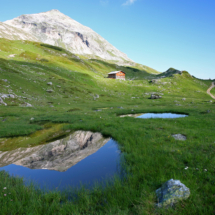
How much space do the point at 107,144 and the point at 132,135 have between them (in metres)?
2.97

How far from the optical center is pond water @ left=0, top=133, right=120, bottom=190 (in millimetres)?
8766

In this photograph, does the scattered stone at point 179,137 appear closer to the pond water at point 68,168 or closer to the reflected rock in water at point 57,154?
the pond water at point 68,168

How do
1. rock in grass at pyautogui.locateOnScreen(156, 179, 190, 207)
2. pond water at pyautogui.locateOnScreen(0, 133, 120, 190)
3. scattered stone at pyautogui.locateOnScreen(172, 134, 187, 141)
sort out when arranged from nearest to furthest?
rock in grass at pyautogui.locateOnScreen(156, 179, 190, 207) → pond water at pyautogui.locateOnScreen(0, 133, 120, 190) → scattered stone at pyautogui.locateOnScreen(172, 134, 187, 141)

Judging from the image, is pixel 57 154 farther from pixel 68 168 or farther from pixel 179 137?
pixel 179 137

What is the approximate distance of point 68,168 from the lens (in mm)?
10406

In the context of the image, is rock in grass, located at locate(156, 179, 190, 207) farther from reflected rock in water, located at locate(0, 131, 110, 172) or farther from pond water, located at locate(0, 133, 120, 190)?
reflected rock in water, located at locate(0, 131, 110, 172)

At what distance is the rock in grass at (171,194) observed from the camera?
19.3ft

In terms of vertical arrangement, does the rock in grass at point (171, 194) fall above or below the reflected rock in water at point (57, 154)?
above

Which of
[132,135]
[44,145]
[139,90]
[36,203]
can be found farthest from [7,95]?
[139,90]

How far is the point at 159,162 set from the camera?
9.62m

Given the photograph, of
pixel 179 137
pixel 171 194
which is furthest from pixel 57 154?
pixel 179 137

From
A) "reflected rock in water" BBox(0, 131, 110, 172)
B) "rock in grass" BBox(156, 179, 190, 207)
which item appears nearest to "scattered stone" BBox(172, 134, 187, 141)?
"reflected rock in water" BBox(0, 131, 110, 172)

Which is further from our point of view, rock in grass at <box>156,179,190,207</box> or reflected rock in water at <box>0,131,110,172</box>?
reflected rock in water at <box>0,131,110,172</box>

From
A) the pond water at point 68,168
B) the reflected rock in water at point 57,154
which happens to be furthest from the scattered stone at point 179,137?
the reflected rock in water at point 57,154
